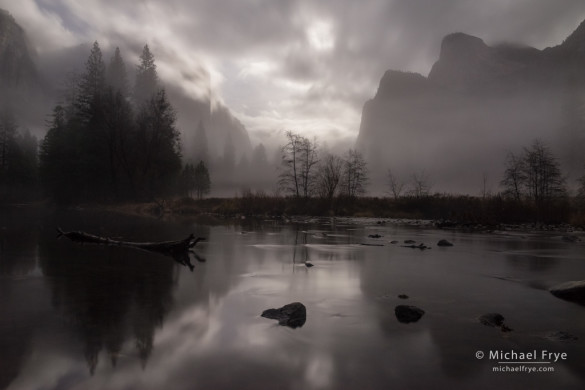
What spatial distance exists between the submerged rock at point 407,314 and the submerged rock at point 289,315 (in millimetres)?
1394

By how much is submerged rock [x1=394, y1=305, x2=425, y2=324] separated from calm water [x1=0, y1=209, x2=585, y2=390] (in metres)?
0.13

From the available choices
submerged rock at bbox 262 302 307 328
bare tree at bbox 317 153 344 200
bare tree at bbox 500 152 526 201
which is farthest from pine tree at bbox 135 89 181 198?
submerged rock at bbox 262 302 307 328

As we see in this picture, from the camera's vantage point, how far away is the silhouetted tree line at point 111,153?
164ft

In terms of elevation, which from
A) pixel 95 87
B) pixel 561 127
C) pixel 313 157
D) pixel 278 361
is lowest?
pixel 278 361

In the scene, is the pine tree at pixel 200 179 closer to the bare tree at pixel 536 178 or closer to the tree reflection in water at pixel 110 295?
the bare tree at pixel 536 178

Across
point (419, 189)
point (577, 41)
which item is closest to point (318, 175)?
point (419, 189)

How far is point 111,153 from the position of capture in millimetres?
49500

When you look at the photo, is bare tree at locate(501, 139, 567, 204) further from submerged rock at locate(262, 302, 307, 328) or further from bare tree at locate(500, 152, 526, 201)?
submerged rock at locate(262, 302, 307, 328)

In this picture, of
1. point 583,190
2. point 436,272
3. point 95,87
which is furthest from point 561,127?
point 436,272

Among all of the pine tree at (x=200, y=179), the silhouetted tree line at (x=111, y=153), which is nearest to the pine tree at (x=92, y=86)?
the silhouetted tree line at (x=111, y=153)

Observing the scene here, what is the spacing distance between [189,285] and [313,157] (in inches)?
1850

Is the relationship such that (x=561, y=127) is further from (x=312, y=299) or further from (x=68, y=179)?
(x=312, y=299)

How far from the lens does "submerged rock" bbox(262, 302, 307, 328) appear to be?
16.7 feet

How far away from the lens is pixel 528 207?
116ft
